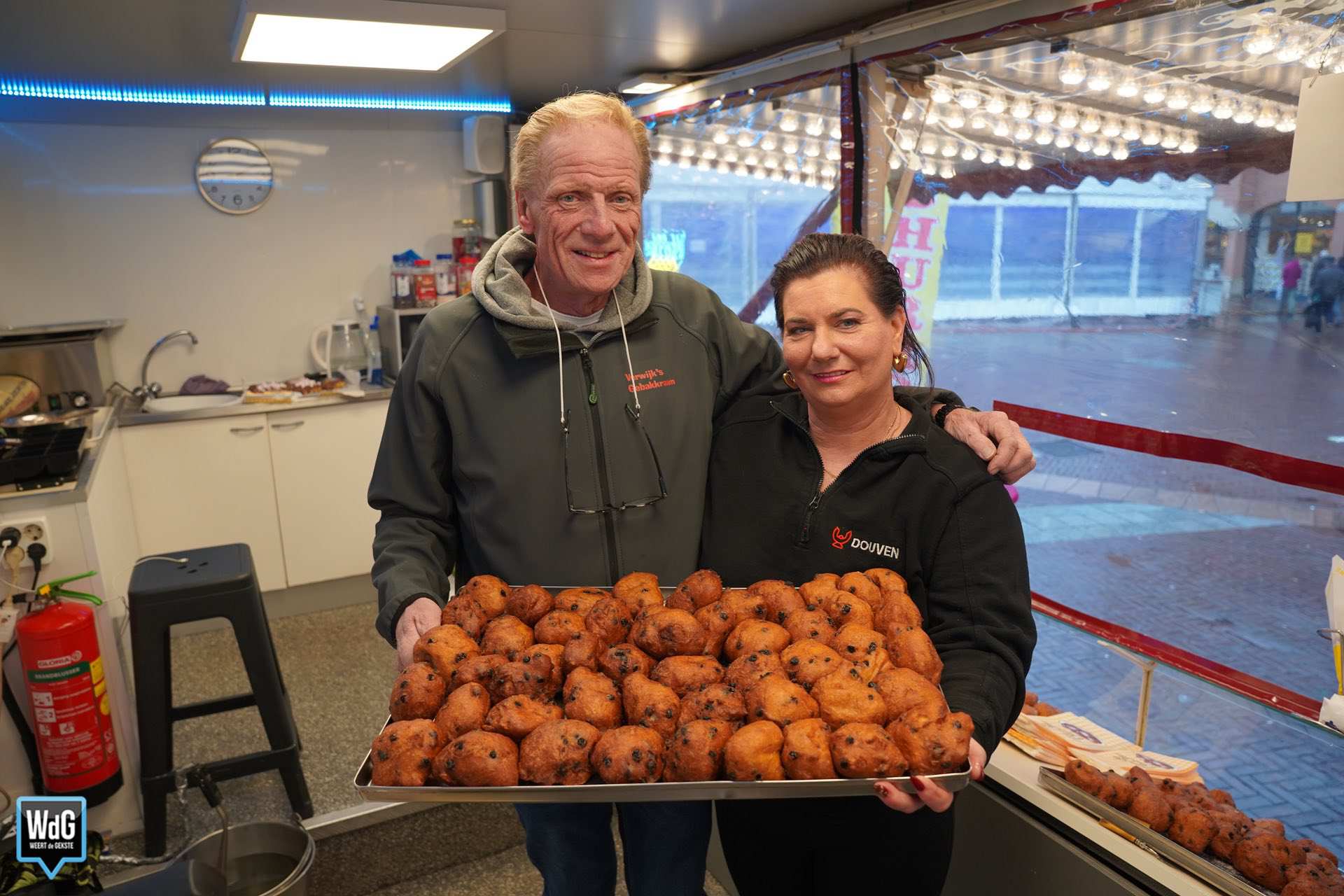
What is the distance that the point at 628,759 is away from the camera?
3.89 ft

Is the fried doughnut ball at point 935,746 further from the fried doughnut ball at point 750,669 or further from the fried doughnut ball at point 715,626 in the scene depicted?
the fried doughnut ball at point 715,626

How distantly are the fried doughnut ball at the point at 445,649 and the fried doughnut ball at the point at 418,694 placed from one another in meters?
0.02

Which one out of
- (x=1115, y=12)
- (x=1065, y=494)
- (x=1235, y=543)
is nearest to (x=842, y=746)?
(x=1235, y=543)

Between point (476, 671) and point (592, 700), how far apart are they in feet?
0.60

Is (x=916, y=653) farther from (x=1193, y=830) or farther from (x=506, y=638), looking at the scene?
(x=1193, y=830)

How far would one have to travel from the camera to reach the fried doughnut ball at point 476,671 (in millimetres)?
1324

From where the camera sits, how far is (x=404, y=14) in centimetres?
258

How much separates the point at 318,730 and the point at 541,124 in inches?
105

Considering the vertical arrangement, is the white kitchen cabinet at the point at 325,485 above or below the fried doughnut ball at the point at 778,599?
below

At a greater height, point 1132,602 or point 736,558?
point 736,558

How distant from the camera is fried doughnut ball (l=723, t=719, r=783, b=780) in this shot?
115cm

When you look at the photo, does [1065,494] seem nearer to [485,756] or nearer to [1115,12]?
[1115,12]

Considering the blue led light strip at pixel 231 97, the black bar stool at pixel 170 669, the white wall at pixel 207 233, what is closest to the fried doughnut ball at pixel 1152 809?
the black bar stool at pixel 170 669

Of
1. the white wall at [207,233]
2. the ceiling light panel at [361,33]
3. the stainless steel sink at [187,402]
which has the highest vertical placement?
the ceiling light panel at [361,33]
